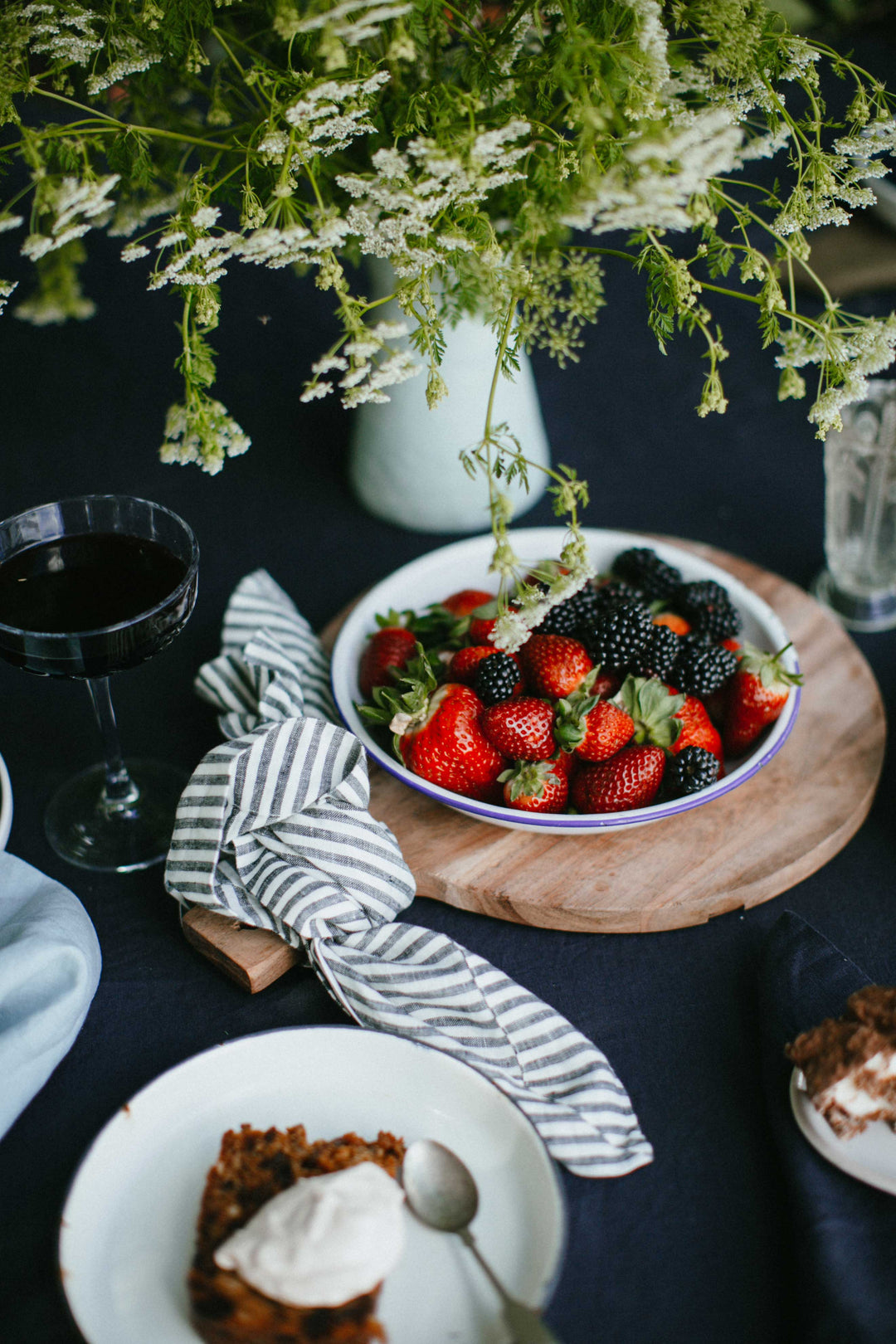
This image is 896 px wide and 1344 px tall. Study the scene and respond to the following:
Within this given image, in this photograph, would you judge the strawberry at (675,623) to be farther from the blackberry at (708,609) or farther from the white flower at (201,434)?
the white flower at (201,434)

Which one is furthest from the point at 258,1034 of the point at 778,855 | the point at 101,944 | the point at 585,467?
the point at 585,467

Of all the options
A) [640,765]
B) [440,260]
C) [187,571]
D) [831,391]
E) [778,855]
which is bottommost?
[778,855]

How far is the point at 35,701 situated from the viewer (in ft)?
4.13

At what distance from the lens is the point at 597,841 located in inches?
41.6

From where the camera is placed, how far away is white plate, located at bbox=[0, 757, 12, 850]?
3.25ft

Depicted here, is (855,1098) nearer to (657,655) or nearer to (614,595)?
(657,655)

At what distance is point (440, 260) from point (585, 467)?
0.74 meters

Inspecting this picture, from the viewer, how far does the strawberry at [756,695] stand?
1.11 meters

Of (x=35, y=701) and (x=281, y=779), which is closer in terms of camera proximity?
(x=281, y=779)

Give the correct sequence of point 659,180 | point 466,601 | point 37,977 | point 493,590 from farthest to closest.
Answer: point 493,590
point 466,601
point 37,977
point 659,180

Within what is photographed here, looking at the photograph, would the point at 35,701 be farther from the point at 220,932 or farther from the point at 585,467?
the point at 585,467

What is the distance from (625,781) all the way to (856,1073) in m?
0.33

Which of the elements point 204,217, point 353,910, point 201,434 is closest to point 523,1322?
point 353,910

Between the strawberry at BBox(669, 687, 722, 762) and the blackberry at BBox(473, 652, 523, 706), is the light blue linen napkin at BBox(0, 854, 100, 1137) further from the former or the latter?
the strawberry at BBox(669, 687, 722, 762)
